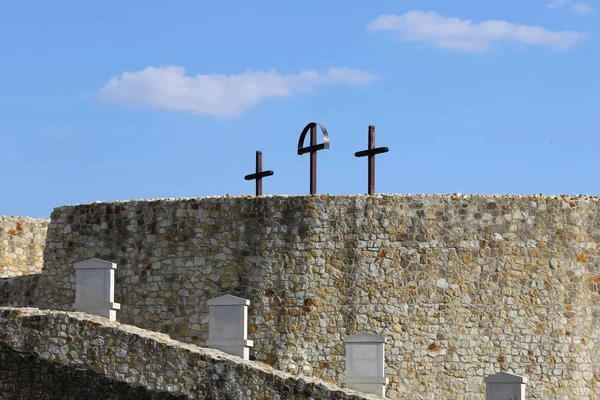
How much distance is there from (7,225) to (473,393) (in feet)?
43.5

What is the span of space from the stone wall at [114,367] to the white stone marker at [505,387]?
4.05 meters

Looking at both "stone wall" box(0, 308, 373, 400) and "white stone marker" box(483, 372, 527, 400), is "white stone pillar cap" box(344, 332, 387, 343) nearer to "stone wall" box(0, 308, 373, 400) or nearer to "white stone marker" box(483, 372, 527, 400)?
"white stone marker" box(483, 372, 527, 400)

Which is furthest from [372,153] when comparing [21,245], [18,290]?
[21,245]

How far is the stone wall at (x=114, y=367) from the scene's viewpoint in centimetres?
1912

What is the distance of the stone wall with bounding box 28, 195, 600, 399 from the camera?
25047 millimetres

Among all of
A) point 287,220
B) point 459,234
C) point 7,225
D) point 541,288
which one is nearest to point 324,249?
point 287,220

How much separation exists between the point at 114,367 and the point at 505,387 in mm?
6839

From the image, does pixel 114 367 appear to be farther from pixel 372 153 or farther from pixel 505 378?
pixel 372 153

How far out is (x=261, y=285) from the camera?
83.3ft

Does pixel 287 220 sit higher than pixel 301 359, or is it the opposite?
pixel 287 220

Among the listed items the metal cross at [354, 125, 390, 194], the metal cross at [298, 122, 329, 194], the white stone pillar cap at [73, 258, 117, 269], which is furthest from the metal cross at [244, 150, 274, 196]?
the white stone pillar cap at [73, 258, 117, 269]

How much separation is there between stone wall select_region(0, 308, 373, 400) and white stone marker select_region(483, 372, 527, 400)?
4047 mm

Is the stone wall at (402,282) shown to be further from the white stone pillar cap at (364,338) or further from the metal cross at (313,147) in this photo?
the white stone pillar cap at (364,338)

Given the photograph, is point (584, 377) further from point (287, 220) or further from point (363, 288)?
point (287, 220)
